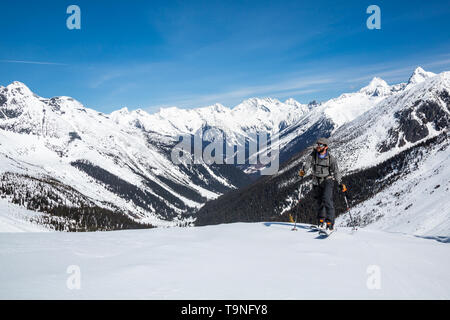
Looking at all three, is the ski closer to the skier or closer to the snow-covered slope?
the skier

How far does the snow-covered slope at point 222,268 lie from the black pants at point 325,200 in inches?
78.6

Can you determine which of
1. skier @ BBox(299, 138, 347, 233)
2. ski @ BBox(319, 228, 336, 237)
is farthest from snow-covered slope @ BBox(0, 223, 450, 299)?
skier @ BBox(299, 138, 347, 233)

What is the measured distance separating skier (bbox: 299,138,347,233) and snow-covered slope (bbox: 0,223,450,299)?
2.13 metres

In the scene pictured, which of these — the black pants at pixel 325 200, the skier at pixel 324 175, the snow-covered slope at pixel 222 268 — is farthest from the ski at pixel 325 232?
the snow-covered slope at pixel 222 268

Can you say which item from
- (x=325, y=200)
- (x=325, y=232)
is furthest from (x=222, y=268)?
(x=325, y=200)

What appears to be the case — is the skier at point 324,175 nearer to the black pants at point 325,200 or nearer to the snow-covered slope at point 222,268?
the black pants at point 325,200

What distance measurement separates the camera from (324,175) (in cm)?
1473

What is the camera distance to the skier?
1463cm

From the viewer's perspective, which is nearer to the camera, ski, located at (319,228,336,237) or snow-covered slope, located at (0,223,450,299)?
snow-covered slope, located at (0,223,450,299)

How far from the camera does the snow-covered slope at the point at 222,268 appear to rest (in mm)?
6699

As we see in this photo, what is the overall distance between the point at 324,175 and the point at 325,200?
127 cm
